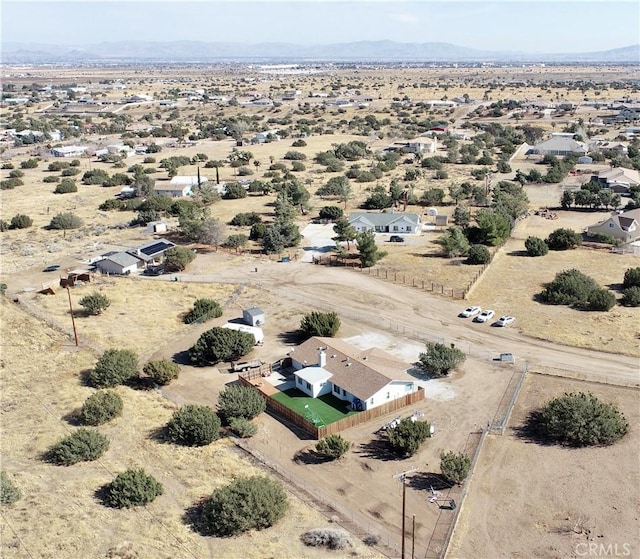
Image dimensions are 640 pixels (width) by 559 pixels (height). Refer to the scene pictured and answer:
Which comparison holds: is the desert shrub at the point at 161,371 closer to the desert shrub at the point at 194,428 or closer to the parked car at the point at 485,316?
the desert shrub at the point at 194,428

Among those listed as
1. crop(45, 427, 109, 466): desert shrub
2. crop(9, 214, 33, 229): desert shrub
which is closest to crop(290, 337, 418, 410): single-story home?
crop(45, 427, 109, 466): desert shrub

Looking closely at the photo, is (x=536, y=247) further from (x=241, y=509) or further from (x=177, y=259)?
(x=241, y=509)

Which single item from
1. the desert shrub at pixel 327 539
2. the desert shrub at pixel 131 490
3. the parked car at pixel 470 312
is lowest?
the desert shrub at pixel 327 539

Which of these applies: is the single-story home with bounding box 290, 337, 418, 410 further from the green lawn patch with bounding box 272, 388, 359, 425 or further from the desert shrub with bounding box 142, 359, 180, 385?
the desert shrub with bounding box 142, 359, 180, 385

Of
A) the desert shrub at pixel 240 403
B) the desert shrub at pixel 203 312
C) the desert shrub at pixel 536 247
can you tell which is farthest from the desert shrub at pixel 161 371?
the desert shrub at pixel 536 247

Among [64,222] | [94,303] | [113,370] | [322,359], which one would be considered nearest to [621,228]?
[322,359]
